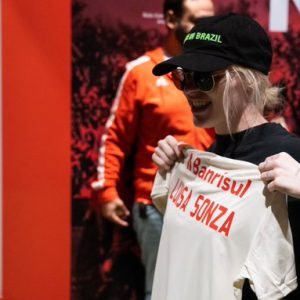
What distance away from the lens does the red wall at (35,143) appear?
246 cm

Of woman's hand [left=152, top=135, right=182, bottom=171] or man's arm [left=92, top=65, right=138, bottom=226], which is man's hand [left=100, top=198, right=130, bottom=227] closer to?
man's arm [left=92, top=65, right=138, bottom=226]

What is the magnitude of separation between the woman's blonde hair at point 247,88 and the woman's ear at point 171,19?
1282 mm

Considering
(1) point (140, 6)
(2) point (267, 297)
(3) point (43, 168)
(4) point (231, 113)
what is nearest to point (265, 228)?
(2) point (267, 297)

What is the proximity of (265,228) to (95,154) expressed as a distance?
1.52 meters

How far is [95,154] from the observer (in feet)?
8.79

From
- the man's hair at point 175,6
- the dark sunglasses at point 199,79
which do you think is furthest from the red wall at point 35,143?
the dark sunglasses at point 199,79

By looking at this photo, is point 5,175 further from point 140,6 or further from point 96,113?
point 140,6

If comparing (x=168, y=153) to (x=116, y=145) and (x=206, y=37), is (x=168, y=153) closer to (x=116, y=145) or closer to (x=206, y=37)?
(x=206, y=37)

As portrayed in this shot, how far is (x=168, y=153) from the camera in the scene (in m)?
1.57

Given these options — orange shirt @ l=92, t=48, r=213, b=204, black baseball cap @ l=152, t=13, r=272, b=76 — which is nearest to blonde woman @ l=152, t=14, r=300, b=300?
black baseball cap @ l=152, t=13, r=272, b=76

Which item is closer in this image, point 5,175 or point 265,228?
point 265,228

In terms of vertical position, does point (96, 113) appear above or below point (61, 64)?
below

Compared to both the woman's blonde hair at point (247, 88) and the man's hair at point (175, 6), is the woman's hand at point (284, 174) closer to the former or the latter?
the woman's blonde hair at point (247, 88)

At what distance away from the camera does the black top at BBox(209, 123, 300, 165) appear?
1236mm
